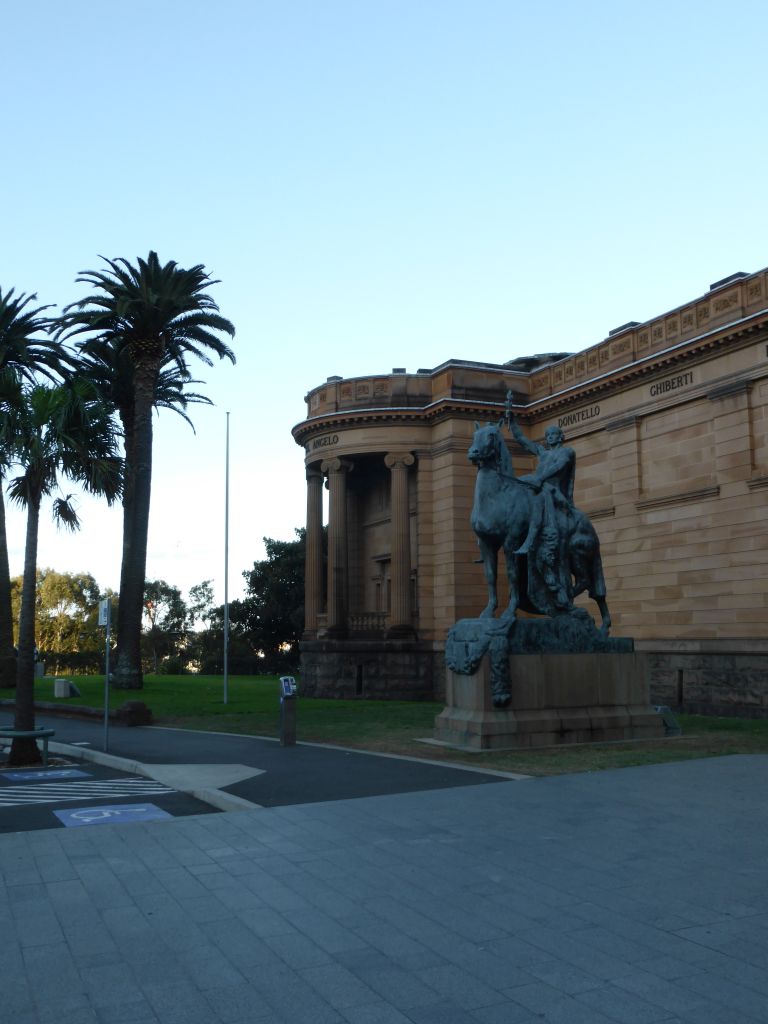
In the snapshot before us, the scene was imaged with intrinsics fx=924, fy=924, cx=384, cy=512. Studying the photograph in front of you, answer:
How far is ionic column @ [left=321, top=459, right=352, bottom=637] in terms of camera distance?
41031 mm

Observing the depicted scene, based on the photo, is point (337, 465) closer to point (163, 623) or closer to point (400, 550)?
point (400, 550)

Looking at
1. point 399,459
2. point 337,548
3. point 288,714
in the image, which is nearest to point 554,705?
point 288,714

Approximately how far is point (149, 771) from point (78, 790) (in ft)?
4.30

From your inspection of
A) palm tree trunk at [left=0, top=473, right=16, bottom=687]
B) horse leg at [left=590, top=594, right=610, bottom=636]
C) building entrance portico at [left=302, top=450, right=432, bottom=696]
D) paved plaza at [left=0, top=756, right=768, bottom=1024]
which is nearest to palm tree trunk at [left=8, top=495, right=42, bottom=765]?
paved plaza at [left=0, top=756, right=768, bottom=1024]

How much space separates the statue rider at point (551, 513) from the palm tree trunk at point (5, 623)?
2580 centimetres

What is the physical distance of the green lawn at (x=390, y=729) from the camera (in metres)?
14.7

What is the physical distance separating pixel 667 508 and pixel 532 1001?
1115 inches

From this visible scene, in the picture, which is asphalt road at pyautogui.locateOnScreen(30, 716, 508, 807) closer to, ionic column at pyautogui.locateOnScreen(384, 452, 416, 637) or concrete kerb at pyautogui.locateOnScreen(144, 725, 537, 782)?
concrete kerb at pyautogui.locateOnScreen(144, 725, 537, 782)

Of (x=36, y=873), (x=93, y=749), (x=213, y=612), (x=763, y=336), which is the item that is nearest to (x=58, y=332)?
(x=93, y=749)

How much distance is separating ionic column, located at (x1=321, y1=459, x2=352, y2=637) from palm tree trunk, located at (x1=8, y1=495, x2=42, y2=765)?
80.4ft

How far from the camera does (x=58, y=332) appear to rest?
38.0 m

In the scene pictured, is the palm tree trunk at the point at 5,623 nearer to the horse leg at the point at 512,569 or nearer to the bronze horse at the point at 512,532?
the bronze horse at the point at 512,532

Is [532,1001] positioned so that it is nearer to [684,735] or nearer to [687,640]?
[684,735]

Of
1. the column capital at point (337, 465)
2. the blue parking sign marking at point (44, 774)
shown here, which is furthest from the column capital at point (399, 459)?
the blue parking sign marking at point (44, 774)
